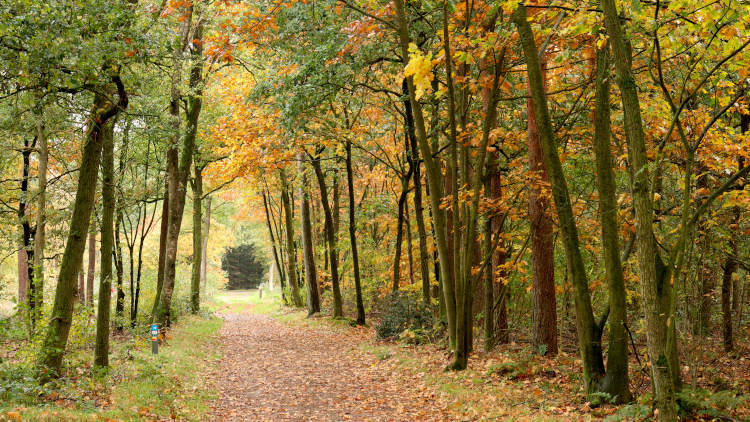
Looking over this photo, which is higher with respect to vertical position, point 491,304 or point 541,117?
point 541,117

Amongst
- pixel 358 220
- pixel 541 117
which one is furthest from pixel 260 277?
pixel 541 117

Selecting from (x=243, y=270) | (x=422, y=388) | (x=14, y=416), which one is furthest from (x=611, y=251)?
(x=243, y=270)

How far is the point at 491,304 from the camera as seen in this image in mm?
10328

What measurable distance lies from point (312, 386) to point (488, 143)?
227 inches

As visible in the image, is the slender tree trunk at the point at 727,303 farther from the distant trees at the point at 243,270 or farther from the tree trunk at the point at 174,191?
the distant trees at the point at 243,270

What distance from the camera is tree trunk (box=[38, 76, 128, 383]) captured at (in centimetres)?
743

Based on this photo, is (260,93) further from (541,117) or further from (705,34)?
(705,34)

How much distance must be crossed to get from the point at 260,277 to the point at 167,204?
55.9 meters

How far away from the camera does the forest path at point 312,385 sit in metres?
7.86

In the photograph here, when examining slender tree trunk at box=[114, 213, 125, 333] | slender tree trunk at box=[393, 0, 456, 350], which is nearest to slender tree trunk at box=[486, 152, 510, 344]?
slender tree trunk at box=[393, 0, 456, 350]

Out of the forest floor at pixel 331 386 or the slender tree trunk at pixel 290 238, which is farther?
the slender tree trunk at pixel 290 238

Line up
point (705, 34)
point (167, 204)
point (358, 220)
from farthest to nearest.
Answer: point (358, 220)
point (167, 204)
point (705, 34)

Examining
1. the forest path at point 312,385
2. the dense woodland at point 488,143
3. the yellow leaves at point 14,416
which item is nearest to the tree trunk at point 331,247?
the dense woodland at point 488,143

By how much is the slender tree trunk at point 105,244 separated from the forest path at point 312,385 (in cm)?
215
